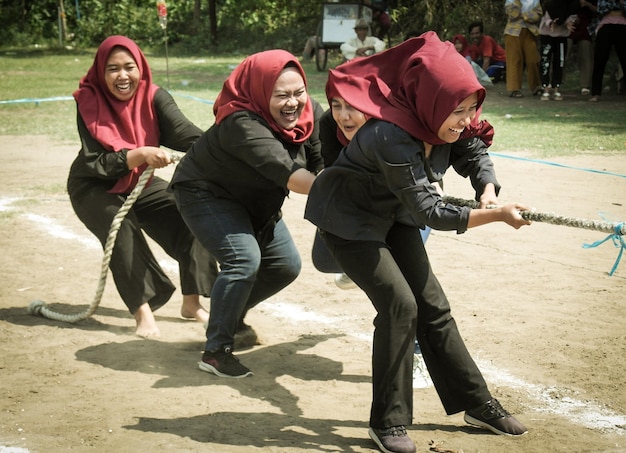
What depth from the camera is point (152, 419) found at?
4359mm

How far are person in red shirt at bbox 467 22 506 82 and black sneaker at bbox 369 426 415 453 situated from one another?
1635cm

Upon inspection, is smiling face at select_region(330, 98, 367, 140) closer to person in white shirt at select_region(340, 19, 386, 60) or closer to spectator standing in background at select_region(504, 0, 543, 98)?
spectator standing in background at select_region(504, 0, 543, 98)

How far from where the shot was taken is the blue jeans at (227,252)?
4793 millimetres

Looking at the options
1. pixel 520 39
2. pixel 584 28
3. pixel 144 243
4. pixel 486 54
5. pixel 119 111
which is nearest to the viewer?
pixel 119 111

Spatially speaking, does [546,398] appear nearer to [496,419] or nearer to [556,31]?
[496,419]

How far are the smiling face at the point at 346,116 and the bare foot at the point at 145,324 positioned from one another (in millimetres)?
2240

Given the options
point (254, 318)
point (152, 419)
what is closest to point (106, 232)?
point (254, 318)

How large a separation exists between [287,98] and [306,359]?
1510 mm

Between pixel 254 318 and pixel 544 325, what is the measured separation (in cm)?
183

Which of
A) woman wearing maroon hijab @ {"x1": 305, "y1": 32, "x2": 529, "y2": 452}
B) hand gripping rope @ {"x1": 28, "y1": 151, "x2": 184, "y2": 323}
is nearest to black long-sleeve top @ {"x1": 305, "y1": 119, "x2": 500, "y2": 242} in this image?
woman wearing maroon hijab @ {"x1": 305, "y1": 32, "x2": 529, "y2": 452}

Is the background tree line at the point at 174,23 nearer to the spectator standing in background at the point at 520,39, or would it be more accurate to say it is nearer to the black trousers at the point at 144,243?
the spectator standing in background at the point at 520,39

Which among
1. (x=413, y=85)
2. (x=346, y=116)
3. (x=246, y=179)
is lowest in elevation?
(x=246, y=179)

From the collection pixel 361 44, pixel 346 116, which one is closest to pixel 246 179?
pixel 346 116

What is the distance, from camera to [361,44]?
20516 millimetres
